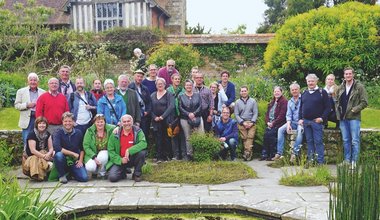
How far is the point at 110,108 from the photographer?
7.98 metres

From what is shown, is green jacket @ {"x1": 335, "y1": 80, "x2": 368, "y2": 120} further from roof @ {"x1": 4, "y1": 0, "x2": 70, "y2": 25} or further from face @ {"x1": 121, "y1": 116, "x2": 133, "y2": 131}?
roof @ {"x1": 4, "y1": 0, "x2": 70, "y2": 25}

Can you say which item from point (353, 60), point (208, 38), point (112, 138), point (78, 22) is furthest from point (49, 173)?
point (78, 22)

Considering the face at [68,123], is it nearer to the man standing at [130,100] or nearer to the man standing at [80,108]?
the man standing at [80,108]

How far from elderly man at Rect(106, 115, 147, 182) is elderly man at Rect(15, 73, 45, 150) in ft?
5.23

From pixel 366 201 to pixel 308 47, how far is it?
28.3ft

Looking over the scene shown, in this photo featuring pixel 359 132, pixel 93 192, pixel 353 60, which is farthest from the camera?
pixel 353 60

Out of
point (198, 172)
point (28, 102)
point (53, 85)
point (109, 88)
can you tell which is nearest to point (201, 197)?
point (198, 172)

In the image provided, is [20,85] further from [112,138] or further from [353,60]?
[353,60]

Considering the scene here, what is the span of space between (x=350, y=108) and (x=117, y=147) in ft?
12.8

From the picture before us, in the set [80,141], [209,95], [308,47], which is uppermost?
[308,47]

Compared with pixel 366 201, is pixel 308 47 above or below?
above

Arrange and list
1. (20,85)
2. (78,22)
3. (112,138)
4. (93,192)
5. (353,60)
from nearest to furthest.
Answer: (93,192) < (112,138) < (353,60) < (20,85) < (78,22)

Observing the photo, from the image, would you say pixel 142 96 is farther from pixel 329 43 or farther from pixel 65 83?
pixel 329 43

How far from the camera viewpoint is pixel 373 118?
1009 cm
